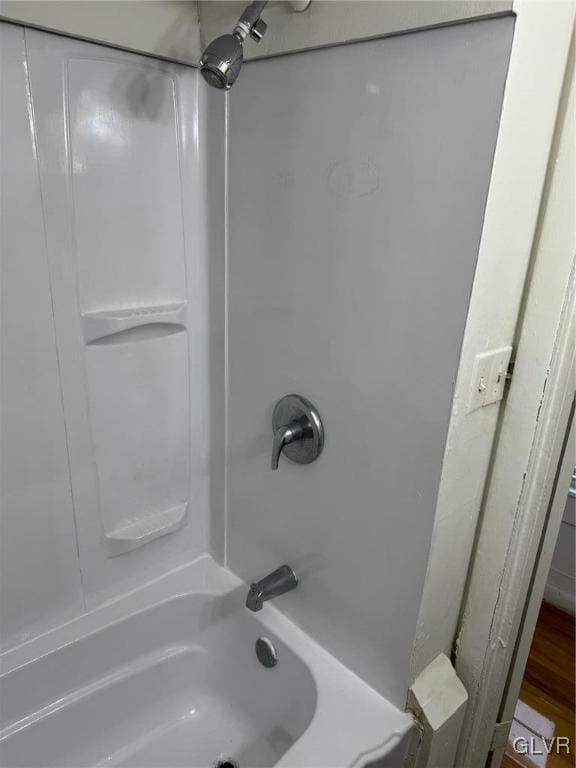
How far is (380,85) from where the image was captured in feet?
2.80

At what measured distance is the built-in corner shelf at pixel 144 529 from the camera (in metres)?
1.27

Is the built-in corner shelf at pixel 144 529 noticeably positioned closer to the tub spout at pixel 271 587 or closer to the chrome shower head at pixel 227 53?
the tub spout at pixel 271 587

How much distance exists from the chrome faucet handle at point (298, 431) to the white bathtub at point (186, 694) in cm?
47

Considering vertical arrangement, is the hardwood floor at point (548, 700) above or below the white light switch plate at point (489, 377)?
below

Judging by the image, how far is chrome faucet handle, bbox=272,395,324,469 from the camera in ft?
3.56

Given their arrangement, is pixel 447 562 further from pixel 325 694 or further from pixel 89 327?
pixel 89 327

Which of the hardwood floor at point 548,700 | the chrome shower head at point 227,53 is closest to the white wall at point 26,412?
the chrome shower head at point 227,53

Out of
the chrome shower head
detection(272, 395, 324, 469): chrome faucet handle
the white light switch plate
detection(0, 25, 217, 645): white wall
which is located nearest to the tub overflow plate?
detection(0, 25, 217, 645): white wall

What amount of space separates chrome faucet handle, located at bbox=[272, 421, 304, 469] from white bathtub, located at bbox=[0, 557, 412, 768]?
490 mm

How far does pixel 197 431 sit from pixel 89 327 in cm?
41

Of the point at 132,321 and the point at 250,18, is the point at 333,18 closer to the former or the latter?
the point at 250,18

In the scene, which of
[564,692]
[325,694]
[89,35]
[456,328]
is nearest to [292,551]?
[325,694]

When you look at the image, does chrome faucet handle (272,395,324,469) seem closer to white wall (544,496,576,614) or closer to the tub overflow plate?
the tub overflow plate

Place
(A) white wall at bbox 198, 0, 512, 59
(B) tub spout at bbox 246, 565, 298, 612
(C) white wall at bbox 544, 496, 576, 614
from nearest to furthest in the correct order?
1. (A) white wall at bbox 198, 0, 512, 59
2. (B) tub spout at bbox 246, 565, 298, 612
3. (C) white wall at bbox 544, 496, 576, 614
